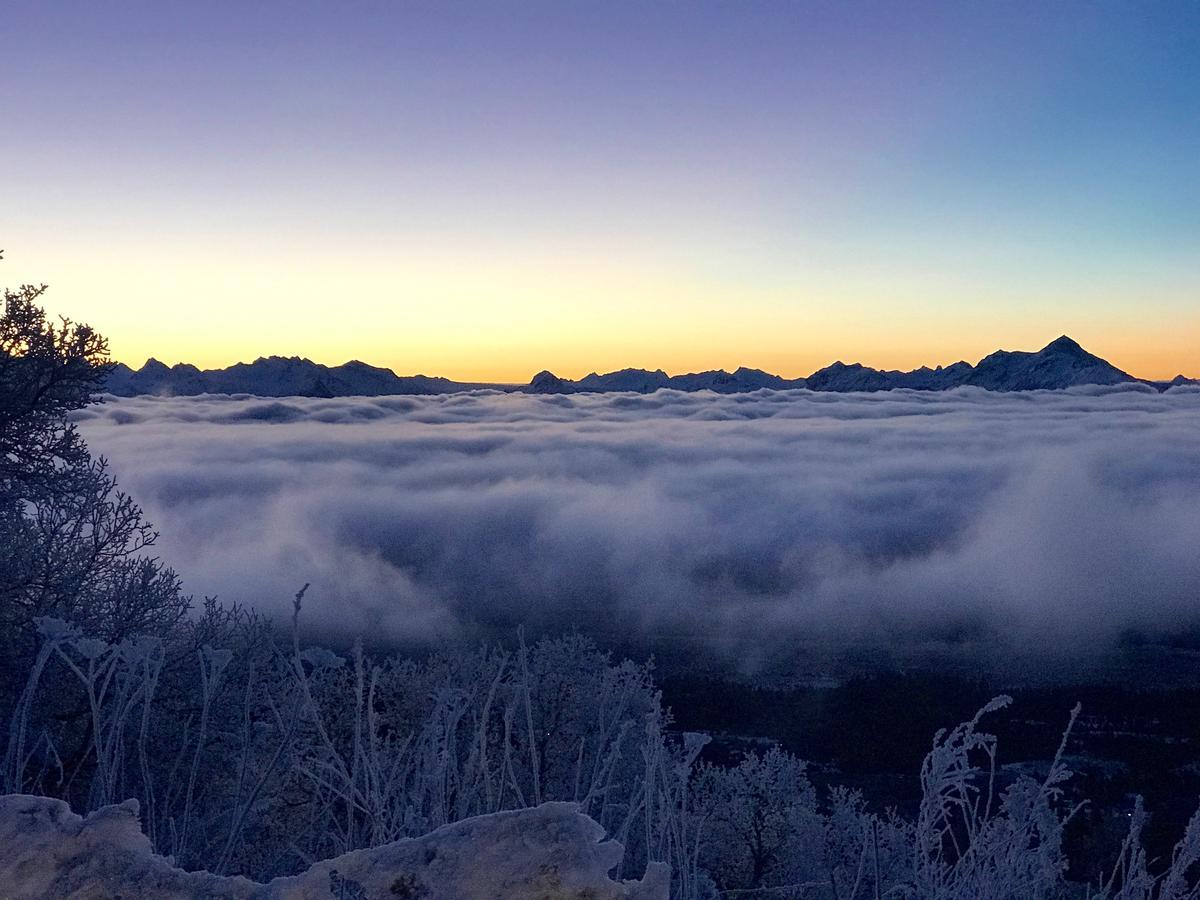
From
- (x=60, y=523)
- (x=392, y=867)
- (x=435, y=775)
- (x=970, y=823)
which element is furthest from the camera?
(x=60, y=523)

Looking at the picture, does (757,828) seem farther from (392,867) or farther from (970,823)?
(392,867)

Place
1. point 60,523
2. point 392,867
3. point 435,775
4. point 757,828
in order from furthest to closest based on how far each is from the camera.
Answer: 1. point 757,828
2. point 60,523
3. point 435,775
4. point 392,867

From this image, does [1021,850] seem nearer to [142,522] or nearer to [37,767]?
[37,767]

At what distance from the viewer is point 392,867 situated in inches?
92.4

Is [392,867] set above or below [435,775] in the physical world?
above

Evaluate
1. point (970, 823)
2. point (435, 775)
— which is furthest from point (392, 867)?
point (970, 823)

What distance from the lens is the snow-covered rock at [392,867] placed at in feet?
7.38

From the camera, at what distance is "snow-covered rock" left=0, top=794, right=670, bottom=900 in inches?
88.6

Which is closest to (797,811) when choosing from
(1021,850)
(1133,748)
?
(1021,850)

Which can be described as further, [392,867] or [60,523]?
[60,523]

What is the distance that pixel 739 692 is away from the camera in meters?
149

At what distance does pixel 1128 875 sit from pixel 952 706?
5720 inches

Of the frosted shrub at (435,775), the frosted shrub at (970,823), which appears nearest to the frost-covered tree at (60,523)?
the frosted shrub at (435,775)

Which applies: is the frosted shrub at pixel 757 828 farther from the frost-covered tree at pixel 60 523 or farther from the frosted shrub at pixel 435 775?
the frost-covered tree at pixel 60 523
